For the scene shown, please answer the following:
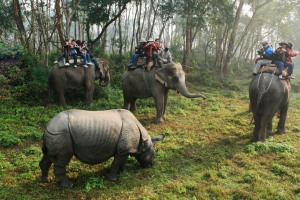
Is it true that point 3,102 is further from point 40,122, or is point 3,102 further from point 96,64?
point 96,64

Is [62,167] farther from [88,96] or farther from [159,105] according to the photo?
[88,96]

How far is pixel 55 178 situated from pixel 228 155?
4333 mm

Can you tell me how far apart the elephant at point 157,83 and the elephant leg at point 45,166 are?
5228 mm

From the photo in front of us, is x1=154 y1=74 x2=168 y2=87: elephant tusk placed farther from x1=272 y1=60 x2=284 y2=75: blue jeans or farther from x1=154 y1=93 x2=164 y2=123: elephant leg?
x1=272 y1=60 x2=284 y2=75: blue jeans

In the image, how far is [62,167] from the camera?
5863 millimetres

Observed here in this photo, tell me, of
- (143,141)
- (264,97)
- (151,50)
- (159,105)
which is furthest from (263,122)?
(151,50)

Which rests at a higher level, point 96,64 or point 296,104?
point 96,64

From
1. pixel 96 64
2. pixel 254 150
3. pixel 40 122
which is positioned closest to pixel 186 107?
pixel 96 64

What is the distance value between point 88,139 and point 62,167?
0.74 meters

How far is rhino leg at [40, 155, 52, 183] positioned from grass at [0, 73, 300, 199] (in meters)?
0.14

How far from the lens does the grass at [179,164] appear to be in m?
5.95

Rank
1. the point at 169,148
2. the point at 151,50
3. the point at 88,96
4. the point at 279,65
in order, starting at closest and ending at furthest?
the point at 169,148, the point at 279,65, the point at 151,50, the point at 88,96

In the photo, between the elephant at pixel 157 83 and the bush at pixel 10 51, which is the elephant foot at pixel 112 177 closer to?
the elephant at pixel 157 83

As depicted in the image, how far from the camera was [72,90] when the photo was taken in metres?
13.3
